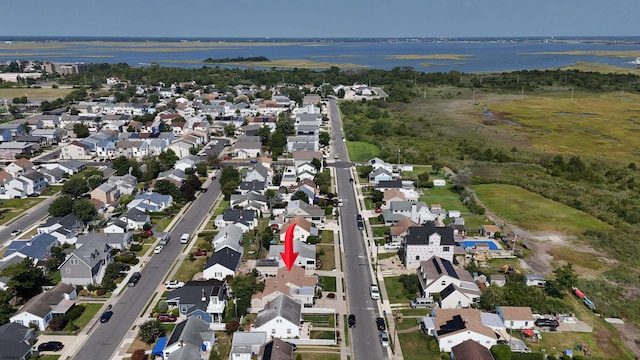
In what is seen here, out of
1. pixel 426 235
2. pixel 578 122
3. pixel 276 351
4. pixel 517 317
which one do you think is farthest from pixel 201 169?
pixel 578 122

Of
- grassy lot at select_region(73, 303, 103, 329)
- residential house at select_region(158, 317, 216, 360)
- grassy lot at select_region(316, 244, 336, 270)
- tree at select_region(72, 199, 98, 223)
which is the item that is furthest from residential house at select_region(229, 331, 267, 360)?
tree at select_region(72, 199, 98, 223)

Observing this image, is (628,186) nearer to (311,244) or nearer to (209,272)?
(311,244)

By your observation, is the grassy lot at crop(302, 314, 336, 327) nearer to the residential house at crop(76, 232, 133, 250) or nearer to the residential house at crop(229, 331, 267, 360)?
the residential house at crop(229, 331, 267, 360)

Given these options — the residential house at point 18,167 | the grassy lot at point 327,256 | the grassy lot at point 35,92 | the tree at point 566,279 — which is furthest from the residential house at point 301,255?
the grassy lot at point 35,92

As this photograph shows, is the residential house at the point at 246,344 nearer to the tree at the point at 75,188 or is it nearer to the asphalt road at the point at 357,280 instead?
the asphalt road at the point at 357,280

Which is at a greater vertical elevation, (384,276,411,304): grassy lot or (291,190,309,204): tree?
(291,190,309,204): tree
